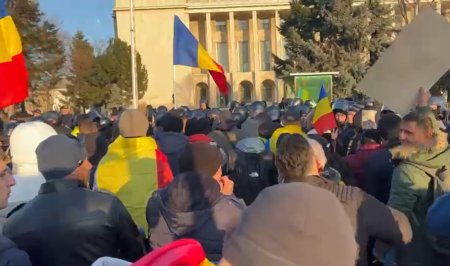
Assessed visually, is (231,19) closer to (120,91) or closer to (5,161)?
(120,91)

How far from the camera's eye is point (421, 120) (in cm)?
396

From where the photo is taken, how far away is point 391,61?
4.82 metres

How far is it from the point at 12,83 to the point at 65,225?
2.94 m

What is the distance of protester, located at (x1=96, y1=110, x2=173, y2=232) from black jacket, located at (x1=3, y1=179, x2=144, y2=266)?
3.85ft

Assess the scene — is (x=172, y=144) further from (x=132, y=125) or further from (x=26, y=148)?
(x=26, y=148)

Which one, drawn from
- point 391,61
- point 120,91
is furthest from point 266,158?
point 120,91

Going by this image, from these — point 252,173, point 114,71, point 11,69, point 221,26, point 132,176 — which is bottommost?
point 252,173

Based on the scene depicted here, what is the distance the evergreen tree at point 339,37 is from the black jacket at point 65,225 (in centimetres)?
2995

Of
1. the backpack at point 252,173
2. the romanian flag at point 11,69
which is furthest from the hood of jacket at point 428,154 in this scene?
the romanian flag at point 11,69

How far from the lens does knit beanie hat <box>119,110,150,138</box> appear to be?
15.2ft

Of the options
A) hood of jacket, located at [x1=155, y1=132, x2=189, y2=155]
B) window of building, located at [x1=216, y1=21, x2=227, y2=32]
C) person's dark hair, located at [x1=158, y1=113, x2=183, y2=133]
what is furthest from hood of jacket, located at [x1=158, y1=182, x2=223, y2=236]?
window of building, located at [x1=216, y1=21, x2=227, y2=32]

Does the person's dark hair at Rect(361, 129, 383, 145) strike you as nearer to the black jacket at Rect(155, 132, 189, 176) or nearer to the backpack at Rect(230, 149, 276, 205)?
the backpack at Rect(230, 149, 276, 205)

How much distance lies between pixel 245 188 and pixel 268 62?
64.1m

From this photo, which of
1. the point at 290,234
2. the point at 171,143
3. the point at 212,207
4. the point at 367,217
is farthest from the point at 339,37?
the point at 290,234
